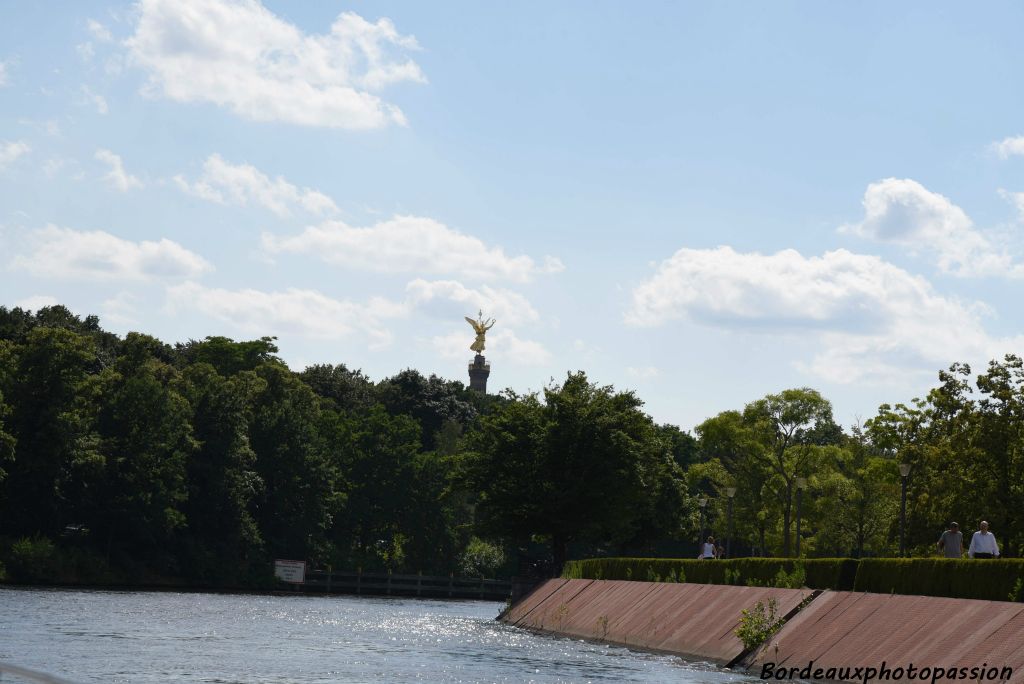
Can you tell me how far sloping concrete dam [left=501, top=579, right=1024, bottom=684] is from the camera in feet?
73.4

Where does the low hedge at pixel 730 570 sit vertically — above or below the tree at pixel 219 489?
below

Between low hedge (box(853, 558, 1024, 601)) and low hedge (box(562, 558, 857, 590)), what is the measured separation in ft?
3.24

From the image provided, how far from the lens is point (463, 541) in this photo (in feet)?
415

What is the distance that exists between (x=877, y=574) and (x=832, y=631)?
227 cm

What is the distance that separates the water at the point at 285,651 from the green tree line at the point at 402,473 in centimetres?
2198

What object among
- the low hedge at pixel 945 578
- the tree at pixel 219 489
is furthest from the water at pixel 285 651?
the tree at pixel 219 489

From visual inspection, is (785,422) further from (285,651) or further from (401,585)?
(285,651)

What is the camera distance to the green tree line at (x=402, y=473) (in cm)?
7206


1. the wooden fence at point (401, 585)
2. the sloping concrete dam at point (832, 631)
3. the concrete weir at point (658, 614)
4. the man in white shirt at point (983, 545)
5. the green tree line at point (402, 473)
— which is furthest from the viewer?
the wooden fence at point (401, 585)

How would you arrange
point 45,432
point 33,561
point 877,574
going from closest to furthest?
1. point 877,574
2. point 33,561
3. point 45,432

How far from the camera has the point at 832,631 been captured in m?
28.1

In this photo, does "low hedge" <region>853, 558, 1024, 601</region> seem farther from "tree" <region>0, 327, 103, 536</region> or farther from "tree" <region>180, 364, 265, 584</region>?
"tree" <region>180, 364, 265, 584</region>

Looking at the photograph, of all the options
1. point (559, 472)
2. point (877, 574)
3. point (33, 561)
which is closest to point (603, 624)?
point (877, 574)

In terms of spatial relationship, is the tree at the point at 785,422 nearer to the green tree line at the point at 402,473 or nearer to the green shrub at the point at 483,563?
the green tree line at the point at 402,473
